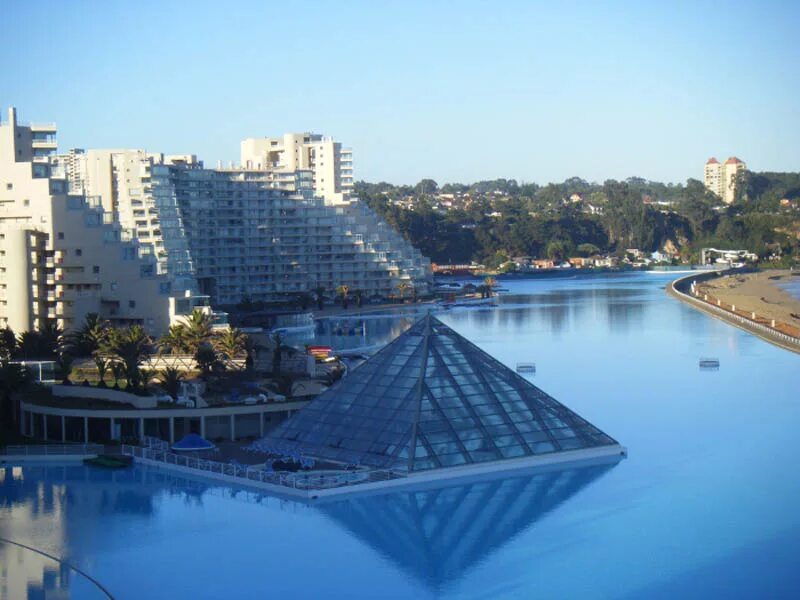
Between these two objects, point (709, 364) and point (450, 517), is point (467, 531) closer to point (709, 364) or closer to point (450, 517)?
point (450, 517)

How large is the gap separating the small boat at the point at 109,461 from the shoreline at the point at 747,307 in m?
36.4

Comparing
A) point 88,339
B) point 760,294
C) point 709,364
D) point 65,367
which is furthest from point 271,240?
point 65,367

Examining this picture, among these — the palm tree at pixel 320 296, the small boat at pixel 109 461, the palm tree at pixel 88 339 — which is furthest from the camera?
the palm tree at pixel 320 296

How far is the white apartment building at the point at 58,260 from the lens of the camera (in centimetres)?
4703

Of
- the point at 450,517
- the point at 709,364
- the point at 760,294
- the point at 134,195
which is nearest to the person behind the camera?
the point at 450,517

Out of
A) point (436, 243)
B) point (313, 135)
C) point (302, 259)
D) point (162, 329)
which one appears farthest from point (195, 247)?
point (436, 243)

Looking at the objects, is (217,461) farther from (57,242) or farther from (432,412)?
(57,242)

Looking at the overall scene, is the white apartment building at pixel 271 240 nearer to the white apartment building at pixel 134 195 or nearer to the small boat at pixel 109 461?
the white apartment building at pixel 134 195

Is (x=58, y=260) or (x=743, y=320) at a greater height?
(x=58, y=260)

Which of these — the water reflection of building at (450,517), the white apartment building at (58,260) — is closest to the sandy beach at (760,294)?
the white apartment building at (58,260)

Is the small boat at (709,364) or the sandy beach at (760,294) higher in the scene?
the sandy beach at (760,294)

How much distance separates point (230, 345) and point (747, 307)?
48.8 meters

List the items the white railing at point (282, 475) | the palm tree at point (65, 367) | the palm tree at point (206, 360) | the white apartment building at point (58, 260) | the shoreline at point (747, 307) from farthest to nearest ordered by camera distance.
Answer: the shoreline at point (747, 307)
the white apartment building at point (58, 260)
the palm tree at point (206, 360)
the palm tree at point (65, 367)
the white railing at point (282, 475)

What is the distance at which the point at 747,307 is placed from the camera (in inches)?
3238
